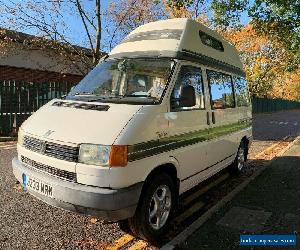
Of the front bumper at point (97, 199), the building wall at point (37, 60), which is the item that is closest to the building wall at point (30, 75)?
the building wall at point (37, 60)

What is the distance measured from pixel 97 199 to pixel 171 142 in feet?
4.42

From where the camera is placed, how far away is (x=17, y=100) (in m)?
13.8

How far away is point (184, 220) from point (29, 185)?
232 cm

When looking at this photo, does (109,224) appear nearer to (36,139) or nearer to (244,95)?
(36,139)

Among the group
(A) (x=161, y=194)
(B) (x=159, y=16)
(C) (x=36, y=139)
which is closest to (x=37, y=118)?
(C) (x=36, y=139)

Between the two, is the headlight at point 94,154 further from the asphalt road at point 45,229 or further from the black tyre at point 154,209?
the asphalt road at point 45,229

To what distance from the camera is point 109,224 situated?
4.89 metres

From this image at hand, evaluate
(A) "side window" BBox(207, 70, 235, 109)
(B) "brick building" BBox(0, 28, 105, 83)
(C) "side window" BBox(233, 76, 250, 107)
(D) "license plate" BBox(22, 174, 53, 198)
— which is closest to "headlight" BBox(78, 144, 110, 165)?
(D) "license plate" BBox(22, 174, 53, 198)

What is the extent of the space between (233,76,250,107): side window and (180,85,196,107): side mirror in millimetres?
2887

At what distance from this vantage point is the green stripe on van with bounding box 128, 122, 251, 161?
3943 millimetres

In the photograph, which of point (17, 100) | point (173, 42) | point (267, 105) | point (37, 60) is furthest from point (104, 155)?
point (267, 105)

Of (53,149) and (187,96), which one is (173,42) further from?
(53,149)

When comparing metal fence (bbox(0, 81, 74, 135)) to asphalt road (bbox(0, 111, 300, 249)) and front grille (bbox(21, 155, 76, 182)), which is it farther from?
front grille (bbox(21, 155, 76, 182))

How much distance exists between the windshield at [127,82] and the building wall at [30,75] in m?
13.2
